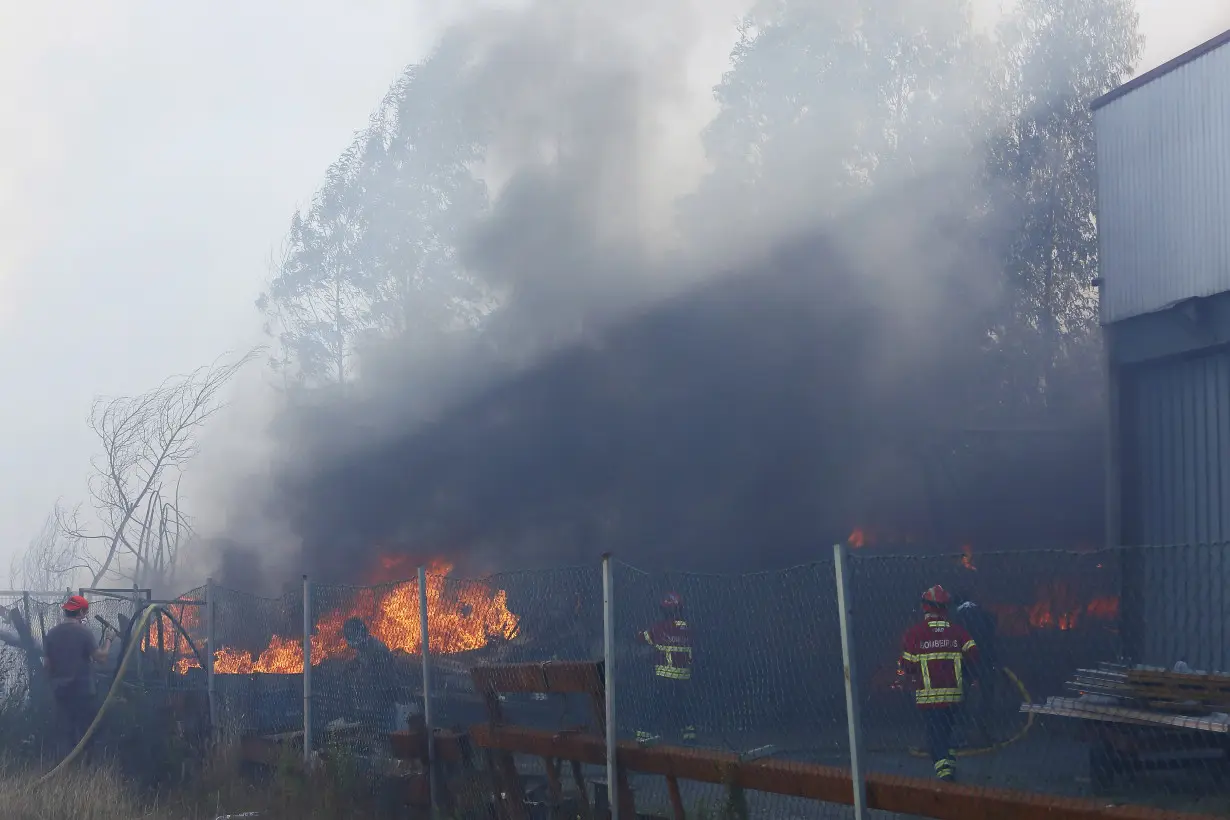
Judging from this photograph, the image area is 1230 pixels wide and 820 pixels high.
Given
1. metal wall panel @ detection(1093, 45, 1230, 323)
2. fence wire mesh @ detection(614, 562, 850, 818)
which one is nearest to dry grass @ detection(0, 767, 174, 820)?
fence wire mesh @ detection(614, 562, 850, 818)

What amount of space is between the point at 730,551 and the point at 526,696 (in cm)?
985

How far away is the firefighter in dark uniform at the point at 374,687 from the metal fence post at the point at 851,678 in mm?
4195

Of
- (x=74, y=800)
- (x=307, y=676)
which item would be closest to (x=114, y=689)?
(x=74, y=800)

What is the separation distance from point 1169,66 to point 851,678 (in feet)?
33.2

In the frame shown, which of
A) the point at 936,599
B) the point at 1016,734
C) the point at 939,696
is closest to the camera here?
the point at 1016,734

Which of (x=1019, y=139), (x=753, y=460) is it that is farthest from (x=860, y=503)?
(x=1019, y=139)

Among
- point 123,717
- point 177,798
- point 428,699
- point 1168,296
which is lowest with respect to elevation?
point 177,798

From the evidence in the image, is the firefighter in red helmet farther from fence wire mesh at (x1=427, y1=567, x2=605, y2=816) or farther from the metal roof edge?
the metal roof edge

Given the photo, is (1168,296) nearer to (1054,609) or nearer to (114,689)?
(1054,609)

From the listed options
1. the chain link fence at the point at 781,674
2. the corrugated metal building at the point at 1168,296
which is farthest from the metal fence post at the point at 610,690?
the corrugated metal building at the point at 1168,296

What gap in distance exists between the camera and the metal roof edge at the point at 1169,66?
11.2m

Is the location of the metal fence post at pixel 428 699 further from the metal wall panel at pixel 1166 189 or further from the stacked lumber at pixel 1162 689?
the metal wall panel at pixel 1166 189

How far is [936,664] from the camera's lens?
7.82m

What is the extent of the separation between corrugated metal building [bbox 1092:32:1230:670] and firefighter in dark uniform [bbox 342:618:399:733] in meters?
7.54
